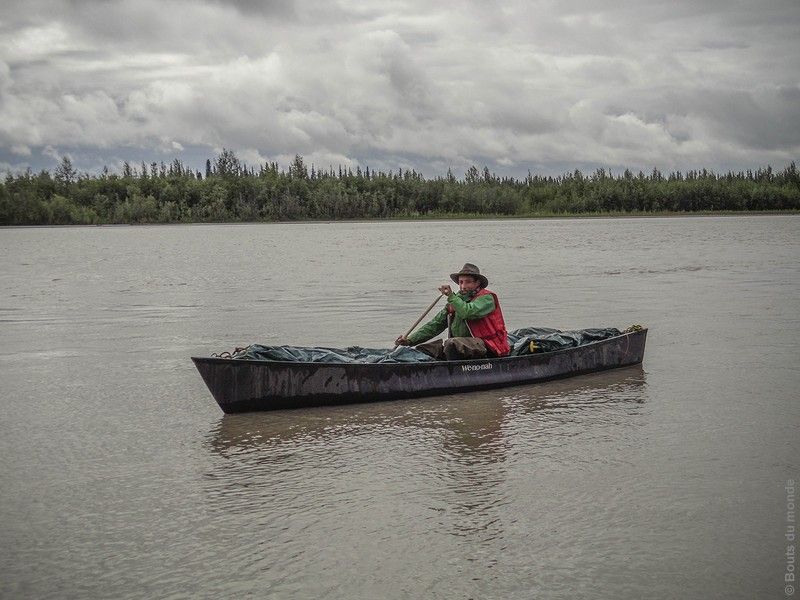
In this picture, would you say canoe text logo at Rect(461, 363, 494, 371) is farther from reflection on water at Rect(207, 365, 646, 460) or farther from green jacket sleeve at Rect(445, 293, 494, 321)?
green jacket sleeve at Rect(445, 293, 494, 321)

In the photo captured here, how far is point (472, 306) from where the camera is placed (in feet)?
35.5

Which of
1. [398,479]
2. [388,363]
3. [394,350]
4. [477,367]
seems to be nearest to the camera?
[398,479]

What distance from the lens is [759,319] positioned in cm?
1736

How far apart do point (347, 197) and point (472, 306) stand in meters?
133

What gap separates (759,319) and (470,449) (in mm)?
11196

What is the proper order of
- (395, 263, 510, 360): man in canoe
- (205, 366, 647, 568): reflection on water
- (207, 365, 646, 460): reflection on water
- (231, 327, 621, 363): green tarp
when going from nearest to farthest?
(205, 366, 647, 568): reflection on water, (207, 365, 646, 460): reflection on water, (231, 327, 621, 363): green tarp, (395, 263, 510, 360): man in canoe

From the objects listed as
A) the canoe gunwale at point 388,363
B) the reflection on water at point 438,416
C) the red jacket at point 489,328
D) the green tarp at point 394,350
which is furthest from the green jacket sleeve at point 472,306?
the reflection on water at point 438,416

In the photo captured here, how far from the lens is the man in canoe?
10836 millimetres

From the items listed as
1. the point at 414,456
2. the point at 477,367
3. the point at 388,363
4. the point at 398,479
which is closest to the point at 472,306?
the point at 477,367

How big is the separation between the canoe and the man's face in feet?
3.15

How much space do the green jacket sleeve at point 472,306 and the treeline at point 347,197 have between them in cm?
12631

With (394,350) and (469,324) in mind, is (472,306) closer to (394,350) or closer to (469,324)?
(469,324)

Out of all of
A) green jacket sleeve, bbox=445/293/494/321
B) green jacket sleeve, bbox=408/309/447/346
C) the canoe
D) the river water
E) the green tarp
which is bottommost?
the river water

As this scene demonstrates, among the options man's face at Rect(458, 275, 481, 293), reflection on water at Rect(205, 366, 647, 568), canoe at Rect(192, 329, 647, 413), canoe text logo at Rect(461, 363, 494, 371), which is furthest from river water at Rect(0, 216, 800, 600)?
man's face at Rect(458, 275, 481, 293)
